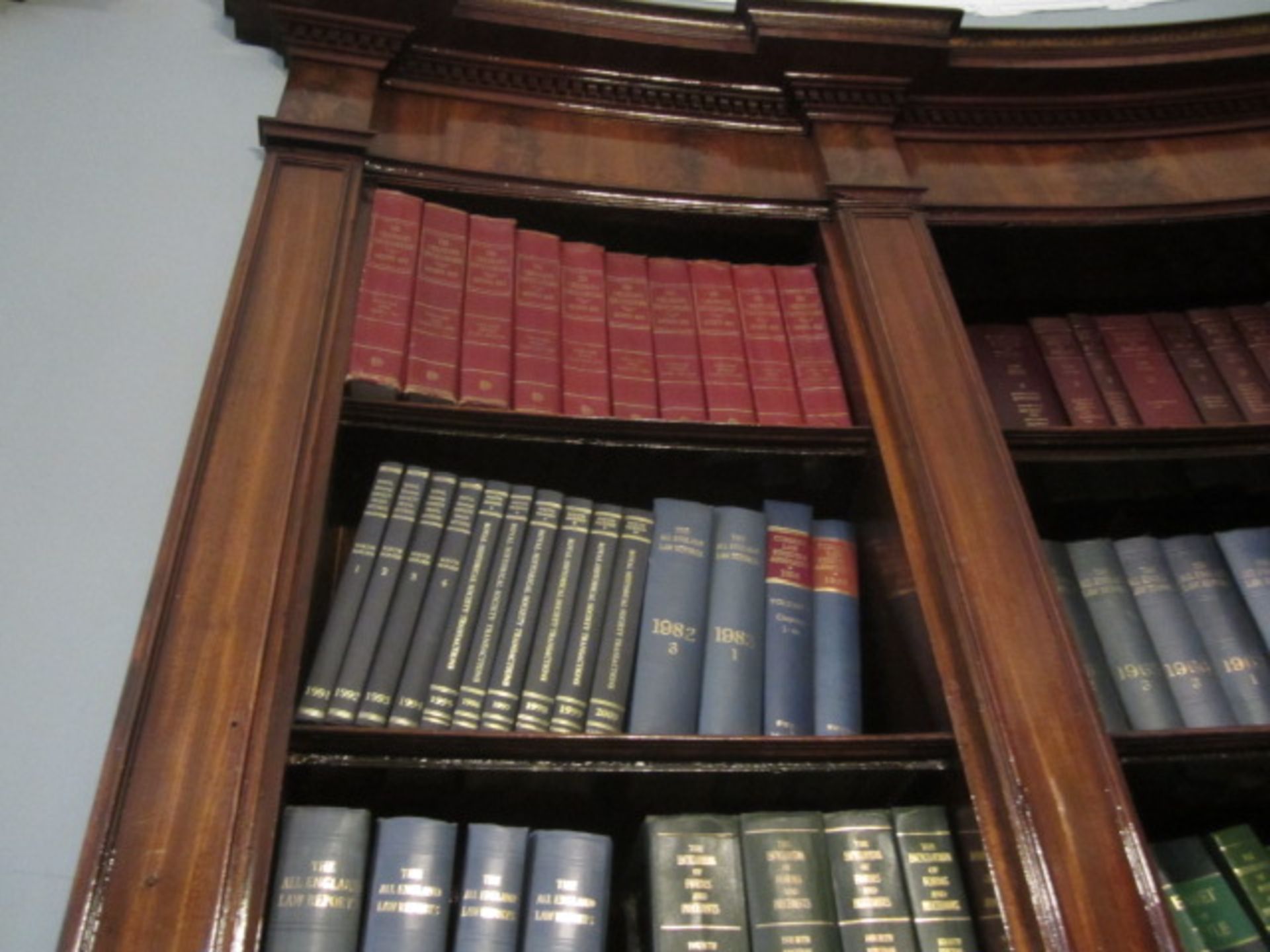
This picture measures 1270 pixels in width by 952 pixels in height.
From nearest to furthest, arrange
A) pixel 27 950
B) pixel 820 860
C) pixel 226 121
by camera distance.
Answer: pixel 27 950 < pixel 820 860 < pixel 226 121

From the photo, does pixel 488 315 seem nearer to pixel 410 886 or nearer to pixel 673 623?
pixel 673 623

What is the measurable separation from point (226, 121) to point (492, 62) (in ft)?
1.30

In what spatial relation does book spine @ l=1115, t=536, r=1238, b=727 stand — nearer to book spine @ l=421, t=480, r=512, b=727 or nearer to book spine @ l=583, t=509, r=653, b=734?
book spine @ l=583, t=509, r=653, b=734

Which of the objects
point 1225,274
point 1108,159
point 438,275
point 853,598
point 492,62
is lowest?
point 853,598

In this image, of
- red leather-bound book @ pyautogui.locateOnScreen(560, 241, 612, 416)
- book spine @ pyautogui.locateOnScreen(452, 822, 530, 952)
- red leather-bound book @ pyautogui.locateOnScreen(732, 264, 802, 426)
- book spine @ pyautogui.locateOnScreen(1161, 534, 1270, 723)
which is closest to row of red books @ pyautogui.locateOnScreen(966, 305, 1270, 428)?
book spine @ pyautogui.locateOnScreen(1161, 534, 1270, 723)

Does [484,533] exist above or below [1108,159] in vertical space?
below

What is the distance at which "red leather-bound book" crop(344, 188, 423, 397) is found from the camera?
50.6 inches

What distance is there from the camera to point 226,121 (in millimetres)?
1630

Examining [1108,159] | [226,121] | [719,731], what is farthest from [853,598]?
[226,121]

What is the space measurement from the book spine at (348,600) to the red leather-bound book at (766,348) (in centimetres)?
46

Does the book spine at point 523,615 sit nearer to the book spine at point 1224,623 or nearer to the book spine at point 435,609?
the book spine at point 435,609

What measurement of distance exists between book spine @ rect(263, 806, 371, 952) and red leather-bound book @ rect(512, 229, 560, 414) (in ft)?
1.71

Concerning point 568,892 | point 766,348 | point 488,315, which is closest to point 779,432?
point 766,348

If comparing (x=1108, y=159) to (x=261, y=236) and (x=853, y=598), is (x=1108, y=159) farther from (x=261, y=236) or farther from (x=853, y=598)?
(x=261, y=236)
